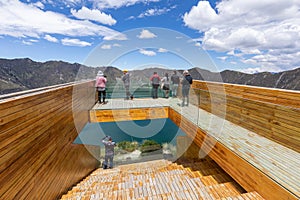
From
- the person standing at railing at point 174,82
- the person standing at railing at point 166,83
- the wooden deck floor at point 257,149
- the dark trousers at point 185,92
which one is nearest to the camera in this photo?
the wooden deck floor at point 257,149

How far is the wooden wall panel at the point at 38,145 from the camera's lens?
1.84 metres

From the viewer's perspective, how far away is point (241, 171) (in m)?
2.84

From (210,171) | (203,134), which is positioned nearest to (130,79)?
(203,134)

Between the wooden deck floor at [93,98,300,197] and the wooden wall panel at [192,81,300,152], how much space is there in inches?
6.7

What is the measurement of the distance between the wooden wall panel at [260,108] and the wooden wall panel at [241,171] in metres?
1.13

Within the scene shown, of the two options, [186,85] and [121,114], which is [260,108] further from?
[121,114]

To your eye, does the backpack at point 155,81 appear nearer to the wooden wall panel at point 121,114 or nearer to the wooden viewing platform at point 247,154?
the wooden wall panel at point 121,114

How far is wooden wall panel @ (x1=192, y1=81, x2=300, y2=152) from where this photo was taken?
308 centimetres

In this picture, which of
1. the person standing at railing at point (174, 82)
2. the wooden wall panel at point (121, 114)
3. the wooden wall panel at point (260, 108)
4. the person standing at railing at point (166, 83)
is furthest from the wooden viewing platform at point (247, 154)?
the person standing at railing at point (166, 83)

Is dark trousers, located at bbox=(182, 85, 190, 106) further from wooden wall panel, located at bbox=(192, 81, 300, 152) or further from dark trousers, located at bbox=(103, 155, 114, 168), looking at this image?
dark trousers, located at bbox=(103, 155, 114, 168)

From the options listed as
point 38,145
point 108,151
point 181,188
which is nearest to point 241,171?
point 181,188

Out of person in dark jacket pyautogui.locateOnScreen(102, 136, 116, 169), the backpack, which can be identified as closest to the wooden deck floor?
person in dark jacket pyautogui.locateOnScreen(102, 136, 116, 169)

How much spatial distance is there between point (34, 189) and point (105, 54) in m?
8.40

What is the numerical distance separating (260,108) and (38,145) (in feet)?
14.5
